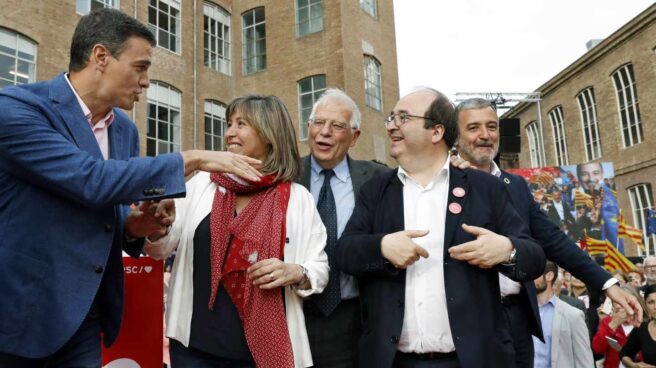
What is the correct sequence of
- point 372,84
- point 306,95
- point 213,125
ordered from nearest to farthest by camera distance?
point 306,95
point 213,125
point 372,84

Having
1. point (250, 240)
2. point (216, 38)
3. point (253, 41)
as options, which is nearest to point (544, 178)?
point (253, 41)

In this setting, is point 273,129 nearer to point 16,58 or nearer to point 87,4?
point 16,58

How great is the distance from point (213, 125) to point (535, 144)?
23.8 metres

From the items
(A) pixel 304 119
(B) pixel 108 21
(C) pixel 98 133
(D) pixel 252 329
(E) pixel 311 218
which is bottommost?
(D) pixel 252 329

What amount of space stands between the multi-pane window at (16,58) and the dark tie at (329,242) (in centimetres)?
1261

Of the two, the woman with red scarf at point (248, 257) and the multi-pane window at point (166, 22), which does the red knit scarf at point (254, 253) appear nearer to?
the woman with red scarf at point (248, 257)

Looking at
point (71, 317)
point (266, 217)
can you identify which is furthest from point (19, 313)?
point (266, 217)

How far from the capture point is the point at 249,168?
2.19 meters

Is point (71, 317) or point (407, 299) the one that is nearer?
point (71, 317)

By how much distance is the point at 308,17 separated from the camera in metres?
19.8

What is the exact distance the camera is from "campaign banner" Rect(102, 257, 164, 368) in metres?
2.90

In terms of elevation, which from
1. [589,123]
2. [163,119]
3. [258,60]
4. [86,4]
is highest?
[258,60]

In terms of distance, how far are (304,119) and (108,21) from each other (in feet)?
56.8

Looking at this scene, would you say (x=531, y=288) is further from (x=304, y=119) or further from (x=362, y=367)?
(x=304, y=119)
